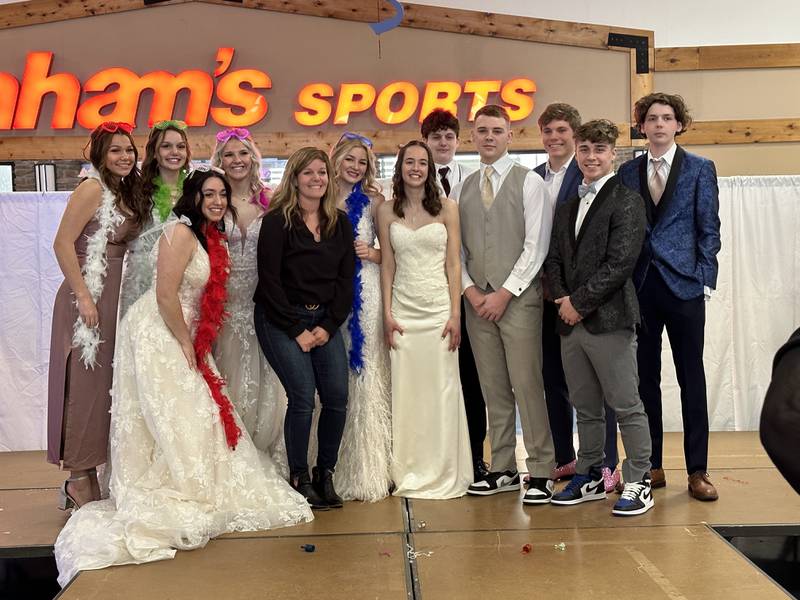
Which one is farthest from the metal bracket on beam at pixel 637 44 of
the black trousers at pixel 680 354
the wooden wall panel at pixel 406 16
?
the black trousers at pixel 680 354

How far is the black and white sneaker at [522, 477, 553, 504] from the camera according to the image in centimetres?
363

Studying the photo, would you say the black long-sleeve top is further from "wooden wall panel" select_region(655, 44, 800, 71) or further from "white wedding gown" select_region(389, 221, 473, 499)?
"wooden wall panel" select_region(655, 44, 800, 71)

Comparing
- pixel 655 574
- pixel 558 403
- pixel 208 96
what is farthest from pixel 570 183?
pixel 208 96

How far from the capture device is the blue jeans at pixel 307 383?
3.57m

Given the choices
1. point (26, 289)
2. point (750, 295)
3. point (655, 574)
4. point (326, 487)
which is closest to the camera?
point (655, 574)

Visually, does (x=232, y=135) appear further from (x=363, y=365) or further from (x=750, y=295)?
(x=750, y=295)

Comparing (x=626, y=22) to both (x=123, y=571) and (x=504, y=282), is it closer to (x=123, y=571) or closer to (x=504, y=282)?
(x=504, y=282)

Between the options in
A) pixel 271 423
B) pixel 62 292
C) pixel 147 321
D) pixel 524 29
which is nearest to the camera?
pixel 147 321

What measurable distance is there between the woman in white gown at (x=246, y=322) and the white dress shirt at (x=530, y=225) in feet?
3.36

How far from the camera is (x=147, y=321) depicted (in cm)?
337

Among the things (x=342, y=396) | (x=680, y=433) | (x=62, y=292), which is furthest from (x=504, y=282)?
(x=680, y=433)

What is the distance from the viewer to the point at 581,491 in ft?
12.0

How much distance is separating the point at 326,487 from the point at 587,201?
61.3 inches

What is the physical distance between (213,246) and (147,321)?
0.38 meters
